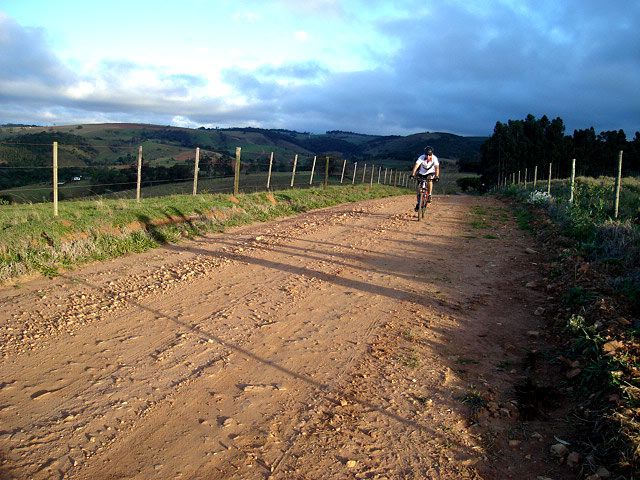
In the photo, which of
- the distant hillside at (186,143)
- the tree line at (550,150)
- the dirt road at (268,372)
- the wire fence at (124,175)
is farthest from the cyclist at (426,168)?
the tree line at (550,150)

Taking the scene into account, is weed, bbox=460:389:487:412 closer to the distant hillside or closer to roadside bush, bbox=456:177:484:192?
the distant hillside

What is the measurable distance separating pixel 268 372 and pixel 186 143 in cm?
8231

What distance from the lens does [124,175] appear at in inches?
1141

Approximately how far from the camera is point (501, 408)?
Answer: 12.8 ft

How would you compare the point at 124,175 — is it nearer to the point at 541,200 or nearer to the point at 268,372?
the point at 541,200

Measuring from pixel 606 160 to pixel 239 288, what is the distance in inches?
2588

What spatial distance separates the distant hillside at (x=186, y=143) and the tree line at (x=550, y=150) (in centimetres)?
3170

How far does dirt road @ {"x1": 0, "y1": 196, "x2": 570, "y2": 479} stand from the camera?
10.7 feet

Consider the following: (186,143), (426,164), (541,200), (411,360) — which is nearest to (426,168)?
(426,164)

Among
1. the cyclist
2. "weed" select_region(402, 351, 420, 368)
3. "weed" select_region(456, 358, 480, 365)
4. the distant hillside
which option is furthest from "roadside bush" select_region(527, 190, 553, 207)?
the distant hillside

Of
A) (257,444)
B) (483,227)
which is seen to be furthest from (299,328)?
(483,227)

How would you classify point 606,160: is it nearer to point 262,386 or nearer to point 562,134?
point 562,134

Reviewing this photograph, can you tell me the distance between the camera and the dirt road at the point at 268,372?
3256mm

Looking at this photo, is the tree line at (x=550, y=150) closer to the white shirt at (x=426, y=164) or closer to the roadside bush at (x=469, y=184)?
the roadside bush at (x=469, y=184)
